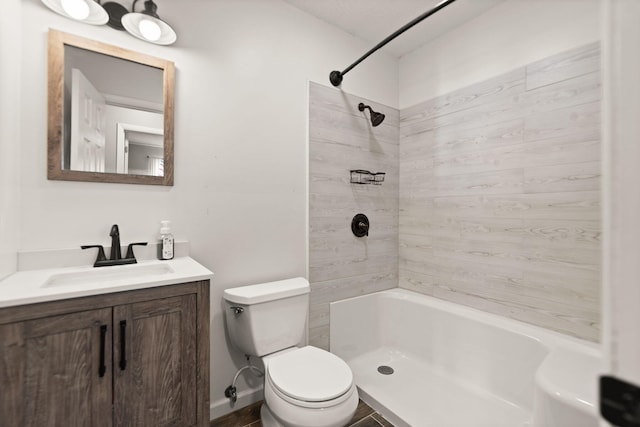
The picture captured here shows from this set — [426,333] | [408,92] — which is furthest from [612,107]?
[408,92]

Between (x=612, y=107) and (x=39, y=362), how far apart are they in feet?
4.95

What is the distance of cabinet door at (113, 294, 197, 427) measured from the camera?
→ 108cm

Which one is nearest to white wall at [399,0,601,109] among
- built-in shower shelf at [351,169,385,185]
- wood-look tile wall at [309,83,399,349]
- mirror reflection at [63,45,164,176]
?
wood-look tile wall at [309,83,399,349]

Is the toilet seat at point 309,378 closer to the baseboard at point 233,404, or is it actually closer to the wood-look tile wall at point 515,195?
the baseboard at point 233,404

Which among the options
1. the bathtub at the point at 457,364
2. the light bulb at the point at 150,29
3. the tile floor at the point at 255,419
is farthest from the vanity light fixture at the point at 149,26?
the tile floor at the point at 255,419

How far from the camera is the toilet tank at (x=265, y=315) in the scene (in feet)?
5.29

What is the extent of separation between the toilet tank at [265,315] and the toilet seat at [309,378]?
99mm

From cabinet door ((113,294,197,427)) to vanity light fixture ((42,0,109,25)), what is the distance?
131 centimetres

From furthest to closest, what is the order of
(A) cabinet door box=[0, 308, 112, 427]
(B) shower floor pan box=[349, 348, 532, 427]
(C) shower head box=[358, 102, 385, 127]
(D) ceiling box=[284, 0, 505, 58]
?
1. (C) shower head box=[358, 102, 385, 127]
2. (D) ceiling box=[284, 0, 505, 58]
3. (B) shower floor pan box=[349, 348, 532, 427]
4. (A) cabinet door box=[0, 308, 112, 427]

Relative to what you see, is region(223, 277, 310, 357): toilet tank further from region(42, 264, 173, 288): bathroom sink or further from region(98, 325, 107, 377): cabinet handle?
region(98, 325, 107, 377): cabinet handle

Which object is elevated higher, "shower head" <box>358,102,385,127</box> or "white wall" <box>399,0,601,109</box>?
"white wall" <box>399,0,601,109</box>

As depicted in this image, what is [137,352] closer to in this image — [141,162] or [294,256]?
[141,162]

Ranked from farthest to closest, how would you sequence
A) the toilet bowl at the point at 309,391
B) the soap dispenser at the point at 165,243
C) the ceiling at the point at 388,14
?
the ceiling at the point at 388,14
the soap dispenser at the point at 165,243
the toilet bowl at the point at 309,391

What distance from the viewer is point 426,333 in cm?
221
